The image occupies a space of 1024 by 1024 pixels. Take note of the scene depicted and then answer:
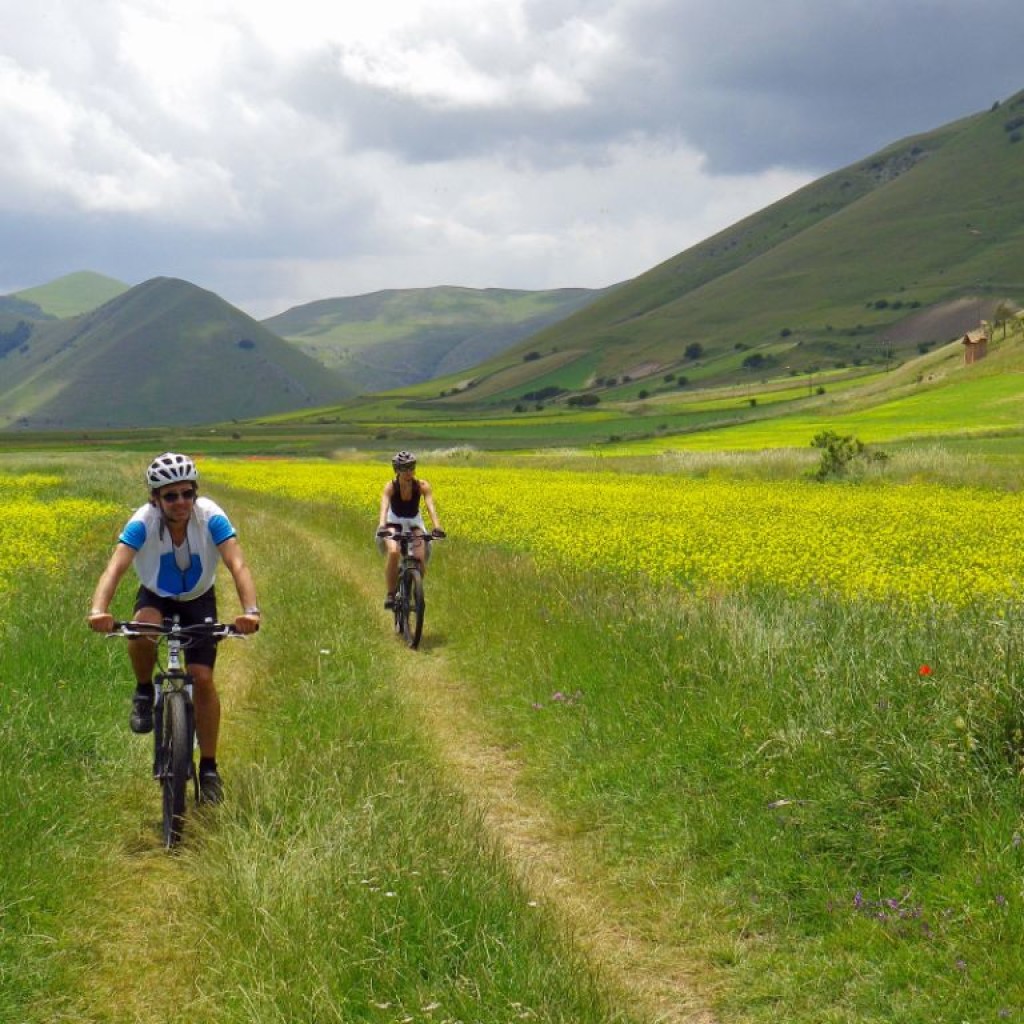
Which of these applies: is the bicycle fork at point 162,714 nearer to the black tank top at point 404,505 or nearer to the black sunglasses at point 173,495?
the black sunglasses at point 173,495

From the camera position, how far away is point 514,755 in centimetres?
831

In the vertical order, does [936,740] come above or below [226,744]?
above

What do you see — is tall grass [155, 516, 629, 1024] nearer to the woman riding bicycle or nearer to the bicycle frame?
the bicycle frame

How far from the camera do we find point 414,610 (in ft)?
41.3

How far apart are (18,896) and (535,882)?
115 inches

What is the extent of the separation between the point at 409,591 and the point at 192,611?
6.00m

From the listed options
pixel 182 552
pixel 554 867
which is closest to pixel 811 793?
pixel 554 867

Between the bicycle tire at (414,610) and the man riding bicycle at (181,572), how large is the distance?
18.3ft

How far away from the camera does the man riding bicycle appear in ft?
21.3

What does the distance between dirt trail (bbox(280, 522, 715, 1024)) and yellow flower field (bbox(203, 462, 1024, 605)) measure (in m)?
5.19

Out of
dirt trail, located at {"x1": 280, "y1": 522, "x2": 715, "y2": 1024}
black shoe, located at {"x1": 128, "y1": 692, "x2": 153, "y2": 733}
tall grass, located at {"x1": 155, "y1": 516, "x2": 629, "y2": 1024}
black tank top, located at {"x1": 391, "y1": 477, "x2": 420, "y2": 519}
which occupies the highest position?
black tank top, located at {"x1": 391, "y1": 477, "x2": 420, "y2": 519}

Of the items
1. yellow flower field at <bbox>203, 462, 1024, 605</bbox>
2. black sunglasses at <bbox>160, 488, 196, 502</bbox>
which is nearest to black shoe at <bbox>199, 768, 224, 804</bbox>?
black sunglasses at <bbox>160, 488, 196, 502</bbox>

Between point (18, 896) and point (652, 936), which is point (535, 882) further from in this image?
point (18, 896)

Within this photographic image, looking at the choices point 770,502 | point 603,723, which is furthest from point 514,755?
point 770,502
